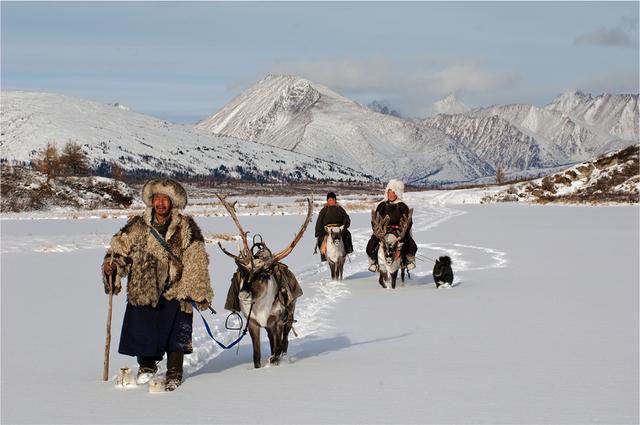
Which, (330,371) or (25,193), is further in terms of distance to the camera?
(25,193)

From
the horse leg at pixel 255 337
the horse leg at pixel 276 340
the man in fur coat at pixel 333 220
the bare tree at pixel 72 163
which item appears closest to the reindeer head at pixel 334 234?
the man in fur coat at pixel 333 220

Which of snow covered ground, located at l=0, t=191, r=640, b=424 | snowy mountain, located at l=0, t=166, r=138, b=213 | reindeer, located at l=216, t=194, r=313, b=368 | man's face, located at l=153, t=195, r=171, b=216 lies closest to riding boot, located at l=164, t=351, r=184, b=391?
snow covered ground, located at l=0, t=191, r=640, b=424

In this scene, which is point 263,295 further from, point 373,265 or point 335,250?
point 335,250

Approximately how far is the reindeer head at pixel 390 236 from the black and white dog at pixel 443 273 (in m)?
0.86

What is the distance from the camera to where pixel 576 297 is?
575 inches

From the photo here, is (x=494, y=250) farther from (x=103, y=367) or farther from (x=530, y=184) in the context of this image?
(x=530, y=184)

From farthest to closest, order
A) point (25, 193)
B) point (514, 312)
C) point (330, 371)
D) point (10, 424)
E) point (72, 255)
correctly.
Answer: point (25, 193) < point (72, 255) < point (514, 312) < point (330, 371) < point (10, 424)

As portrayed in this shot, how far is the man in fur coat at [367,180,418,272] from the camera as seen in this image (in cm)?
1692

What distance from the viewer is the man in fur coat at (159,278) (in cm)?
809

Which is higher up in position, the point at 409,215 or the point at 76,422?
the point at 409,215

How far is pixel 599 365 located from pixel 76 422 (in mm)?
5393

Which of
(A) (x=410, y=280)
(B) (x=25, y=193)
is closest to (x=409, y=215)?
(A) (x=410, y=280)

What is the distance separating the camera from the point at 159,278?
320 inches

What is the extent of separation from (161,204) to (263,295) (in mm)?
1438
